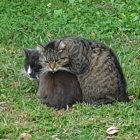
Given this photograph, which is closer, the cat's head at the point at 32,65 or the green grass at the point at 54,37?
the green grass at the point at 54,37

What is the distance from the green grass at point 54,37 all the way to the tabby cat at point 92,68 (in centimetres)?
29

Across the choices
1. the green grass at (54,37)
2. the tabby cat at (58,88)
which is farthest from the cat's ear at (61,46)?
the green grass at (54,37)

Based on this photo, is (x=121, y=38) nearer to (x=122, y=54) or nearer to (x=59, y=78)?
(x=122, y=54)

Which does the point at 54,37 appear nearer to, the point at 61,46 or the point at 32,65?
the point at 32,65

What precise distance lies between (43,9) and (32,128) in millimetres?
4409

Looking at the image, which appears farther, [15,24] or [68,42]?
[15,24]

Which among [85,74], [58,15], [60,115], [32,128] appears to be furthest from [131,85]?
[58,15]

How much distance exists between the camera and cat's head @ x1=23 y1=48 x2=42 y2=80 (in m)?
7.48

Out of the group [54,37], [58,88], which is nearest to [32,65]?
[58,88]

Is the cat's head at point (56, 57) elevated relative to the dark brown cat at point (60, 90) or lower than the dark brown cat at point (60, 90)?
elevated

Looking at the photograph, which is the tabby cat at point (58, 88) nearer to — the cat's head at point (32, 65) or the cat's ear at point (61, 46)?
the cat's ear at point (61, 46)

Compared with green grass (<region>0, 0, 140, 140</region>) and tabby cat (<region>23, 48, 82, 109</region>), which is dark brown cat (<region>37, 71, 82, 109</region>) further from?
green grass (<region>0, 0, 140, 140</region>)

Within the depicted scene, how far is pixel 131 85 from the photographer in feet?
24.4

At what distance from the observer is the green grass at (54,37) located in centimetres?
594
